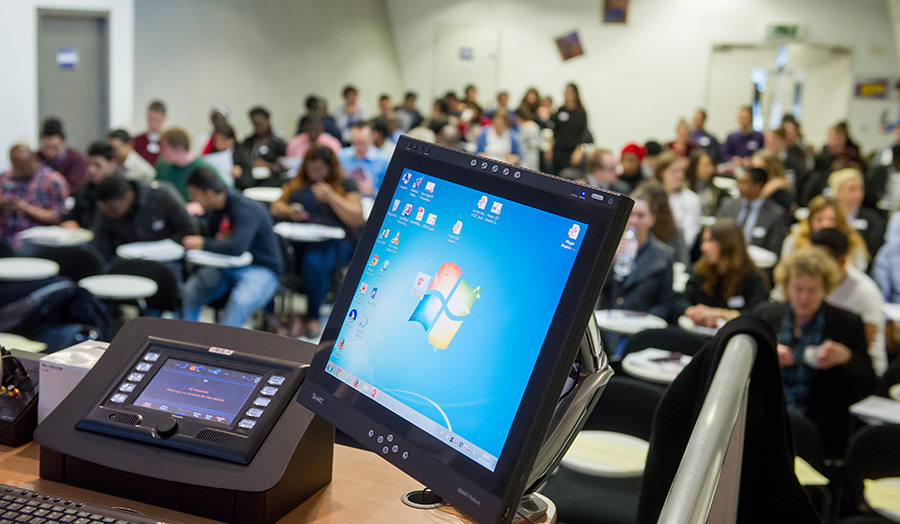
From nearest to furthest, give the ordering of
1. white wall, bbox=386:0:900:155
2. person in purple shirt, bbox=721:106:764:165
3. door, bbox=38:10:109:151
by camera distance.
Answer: door, bbox=38:10:109:151 < person in purple shirt, bbox=721:106:764:165 < white wall, bbox=386:0:900:155

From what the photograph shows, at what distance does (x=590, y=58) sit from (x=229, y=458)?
1512cm

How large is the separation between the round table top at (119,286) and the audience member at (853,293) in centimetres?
352

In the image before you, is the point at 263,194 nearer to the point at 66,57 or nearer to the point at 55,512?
the point at 66,57

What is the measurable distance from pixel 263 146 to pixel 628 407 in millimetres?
7331

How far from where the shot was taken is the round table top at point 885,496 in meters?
2.67

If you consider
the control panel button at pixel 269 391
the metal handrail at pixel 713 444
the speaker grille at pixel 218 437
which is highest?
the metal handrail at pixel 713 444

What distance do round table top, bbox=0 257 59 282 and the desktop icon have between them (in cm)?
416

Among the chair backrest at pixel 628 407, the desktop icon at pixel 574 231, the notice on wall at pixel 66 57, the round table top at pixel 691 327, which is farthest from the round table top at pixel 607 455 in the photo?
the notice on wall at pixel 66 57

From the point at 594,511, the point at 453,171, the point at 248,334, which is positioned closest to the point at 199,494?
the point at 248,334

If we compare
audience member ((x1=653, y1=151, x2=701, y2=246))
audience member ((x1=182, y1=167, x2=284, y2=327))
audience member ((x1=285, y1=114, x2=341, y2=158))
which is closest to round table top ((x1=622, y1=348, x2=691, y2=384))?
audience member ((x1=182, y1=167, x2=284, y2=327))

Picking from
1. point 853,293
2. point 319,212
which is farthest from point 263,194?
point 853,293

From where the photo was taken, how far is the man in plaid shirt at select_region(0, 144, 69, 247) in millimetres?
6124

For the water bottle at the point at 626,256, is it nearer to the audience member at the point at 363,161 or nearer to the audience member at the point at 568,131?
the audience member at the point at 363,161

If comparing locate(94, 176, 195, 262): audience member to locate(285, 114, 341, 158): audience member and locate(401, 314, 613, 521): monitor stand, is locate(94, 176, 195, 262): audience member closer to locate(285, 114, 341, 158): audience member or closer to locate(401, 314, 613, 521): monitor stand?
locate(285, 114, 341, 158): audience member
